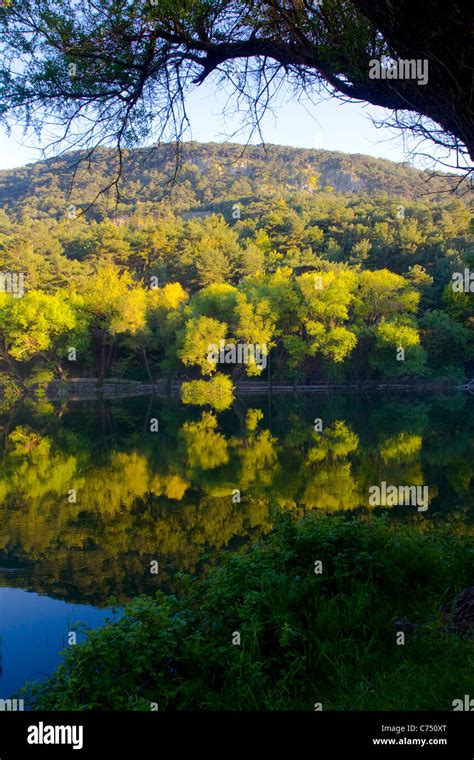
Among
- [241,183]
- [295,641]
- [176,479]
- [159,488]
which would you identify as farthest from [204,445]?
[241,183]

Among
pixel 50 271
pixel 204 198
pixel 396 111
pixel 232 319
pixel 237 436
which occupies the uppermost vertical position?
pixel 204 198

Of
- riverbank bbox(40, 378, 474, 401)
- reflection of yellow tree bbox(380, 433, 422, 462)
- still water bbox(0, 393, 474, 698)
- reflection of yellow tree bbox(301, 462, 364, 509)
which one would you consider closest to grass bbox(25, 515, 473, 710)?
still water bbox(0, 393, 474, 698)

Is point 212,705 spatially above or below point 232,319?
below

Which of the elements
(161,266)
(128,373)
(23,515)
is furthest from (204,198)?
(23,515)

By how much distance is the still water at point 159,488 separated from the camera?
8883 mm

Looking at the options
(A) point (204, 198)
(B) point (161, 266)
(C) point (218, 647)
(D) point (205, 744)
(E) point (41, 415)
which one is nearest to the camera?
(D) point (205, 744)

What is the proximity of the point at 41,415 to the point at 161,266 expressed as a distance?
22617 mm

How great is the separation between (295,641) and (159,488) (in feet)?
35.2

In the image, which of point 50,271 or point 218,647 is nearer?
point 218,647

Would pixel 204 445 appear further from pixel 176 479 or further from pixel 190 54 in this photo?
pixel 190 54

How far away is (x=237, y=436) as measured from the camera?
77.6 ft

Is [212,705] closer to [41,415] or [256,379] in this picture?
[41,415]

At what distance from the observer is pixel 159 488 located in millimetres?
15445

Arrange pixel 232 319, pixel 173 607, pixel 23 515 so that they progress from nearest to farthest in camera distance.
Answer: pixel 173 607 < pixel 23 515 < pixel 232 319
